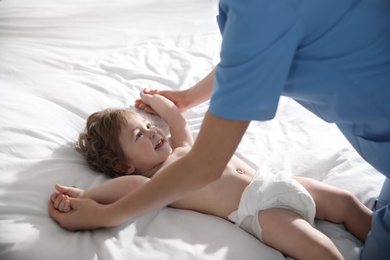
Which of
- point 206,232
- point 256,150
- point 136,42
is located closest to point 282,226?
point 206,232

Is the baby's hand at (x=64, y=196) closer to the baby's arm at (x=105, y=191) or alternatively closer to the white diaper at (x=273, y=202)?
the baby's arm at (x=105, y=191)

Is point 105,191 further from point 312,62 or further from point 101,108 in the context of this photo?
point 312,62

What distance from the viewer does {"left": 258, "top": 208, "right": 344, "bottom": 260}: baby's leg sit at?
1.07 m

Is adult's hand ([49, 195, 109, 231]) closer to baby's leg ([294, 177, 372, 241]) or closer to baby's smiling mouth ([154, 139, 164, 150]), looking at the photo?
baby's smiling mouth ([154, 139, 164, 150])

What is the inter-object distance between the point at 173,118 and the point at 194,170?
0.68 metres

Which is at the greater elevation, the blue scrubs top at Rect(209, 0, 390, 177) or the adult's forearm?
the blue scrubs top at Rect(209, 0, 390, 177)

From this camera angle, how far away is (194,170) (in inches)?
33.8

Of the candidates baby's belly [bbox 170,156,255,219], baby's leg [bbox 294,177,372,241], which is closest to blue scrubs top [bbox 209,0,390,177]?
baby's leg [bbox 294,177,372,241]

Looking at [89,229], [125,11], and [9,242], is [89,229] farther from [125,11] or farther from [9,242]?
[125,11]

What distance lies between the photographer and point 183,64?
6.45ft

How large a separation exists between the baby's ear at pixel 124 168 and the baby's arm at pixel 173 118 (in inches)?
6.8

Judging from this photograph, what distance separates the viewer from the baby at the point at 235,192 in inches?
44.6

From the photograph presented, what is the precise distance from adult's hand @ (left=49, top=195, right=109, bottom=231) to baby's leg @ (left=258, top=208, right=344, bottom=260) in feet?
1.44

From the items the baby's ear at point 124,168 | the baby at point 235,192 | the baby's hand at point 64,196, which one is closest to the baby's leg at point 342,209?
the baby at point 235,192
